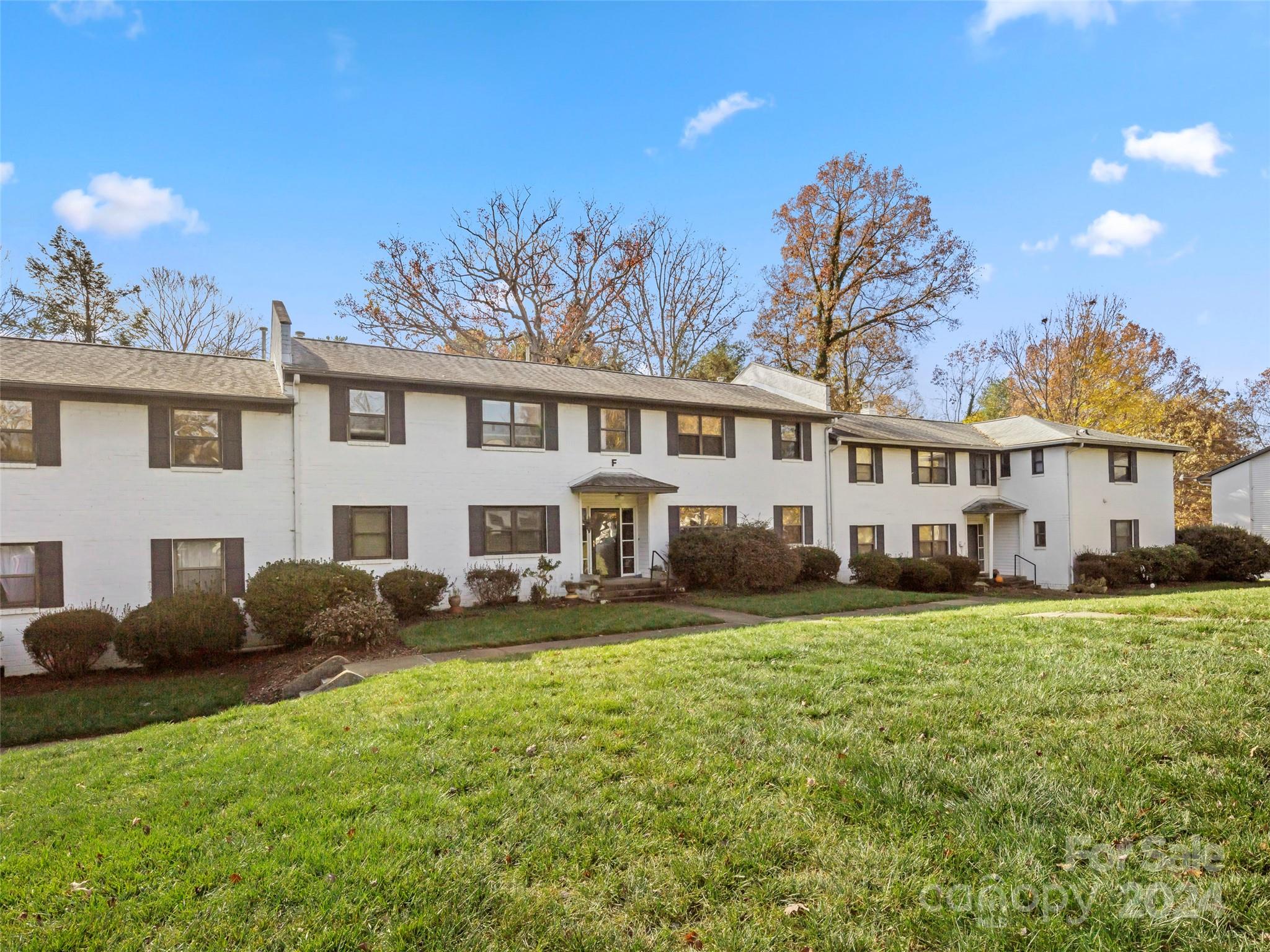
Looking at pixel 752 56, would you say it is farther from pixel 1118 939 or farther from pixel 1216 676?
pixel 1118 939

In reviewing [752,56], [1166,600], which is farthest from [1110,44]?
[1166,600]

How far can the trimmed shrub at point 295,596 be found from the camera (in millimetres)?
11852

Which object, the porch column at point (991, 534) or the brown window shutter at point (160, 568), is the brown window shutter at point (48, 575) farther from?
the porch column at point (991, 534)

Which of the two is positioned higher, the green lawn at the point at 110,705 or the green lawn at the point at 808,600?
the green lawn at the point at 808,600

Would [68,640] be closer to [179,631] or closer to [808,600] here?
[179,631]

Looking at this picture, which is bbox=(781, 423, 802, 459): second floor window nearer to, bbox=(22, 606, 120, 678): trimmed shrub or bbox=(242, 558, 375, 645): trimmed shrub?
bbox=(242, 558, 375, 645): trimmed shrub

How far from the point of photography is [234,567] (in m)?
13.5

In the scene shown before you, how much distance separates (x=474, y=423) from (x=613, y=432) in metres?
3.80

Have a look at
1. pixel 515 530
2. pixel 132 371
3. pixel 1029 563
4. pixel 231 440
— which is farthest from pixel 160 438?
pixel 1029 563

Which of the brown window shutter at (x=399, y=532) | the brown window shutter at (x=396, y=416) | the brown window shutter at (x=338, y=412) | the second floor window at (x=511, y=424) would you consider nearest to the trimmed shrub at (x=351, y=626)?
the brown window shutter at (x=399, y=532)

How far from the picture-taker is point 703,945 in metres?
2.63

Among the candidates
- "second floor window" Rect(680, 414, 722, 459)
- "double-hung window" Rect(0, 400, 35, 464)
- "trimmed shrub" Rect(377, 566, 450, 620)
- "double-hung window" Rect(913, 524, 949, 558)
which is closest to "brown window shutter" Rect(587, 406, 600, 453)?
"second floor window" Rect(680, 414, 722, 459)

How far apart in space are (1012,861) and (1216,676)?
12.0 ft

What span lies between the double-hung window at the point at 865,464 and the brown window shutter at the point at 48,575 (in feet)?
66.9
